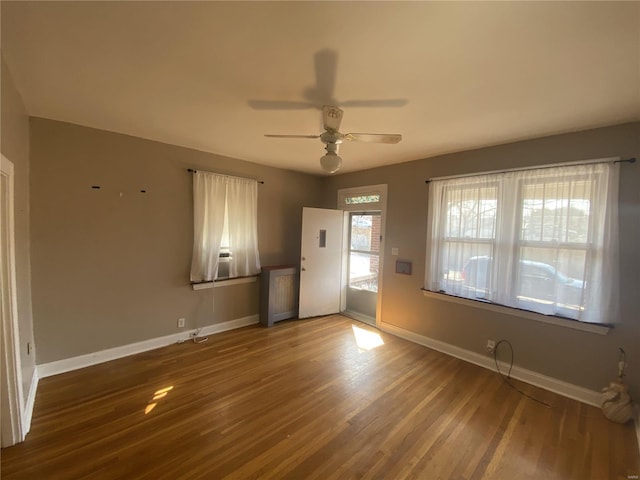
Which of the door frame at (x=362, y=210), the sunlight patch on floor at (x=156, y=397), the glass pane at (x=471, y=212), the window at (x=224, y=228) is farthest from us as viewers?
the door frame at (x=362, y=210)

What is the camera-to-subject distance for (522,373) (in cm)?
275

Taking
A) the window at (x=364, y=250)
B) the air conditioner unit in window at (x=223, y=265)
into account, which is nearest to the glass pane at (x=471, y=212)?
the window at (x=364, y=250)

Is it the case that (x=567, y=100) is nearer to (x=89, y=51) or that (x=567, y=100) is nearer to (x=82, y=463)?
(x=89, y=51)

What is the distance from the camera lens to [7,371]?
1704mm

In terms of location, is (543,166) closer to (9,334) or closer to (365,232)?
(365,232)

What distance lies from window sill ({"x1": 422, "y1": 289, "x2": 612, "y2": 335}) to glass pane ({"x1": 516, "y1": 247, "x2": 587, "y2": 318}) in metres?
0.06

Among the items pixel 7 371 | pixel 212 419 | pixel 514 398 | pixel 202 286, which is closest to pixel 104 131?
pixel 202 286

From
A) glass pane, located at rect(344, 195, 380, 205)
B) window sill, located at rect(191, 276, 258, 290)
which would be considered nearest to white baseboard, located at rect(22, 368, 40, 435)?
window sill, located at rect(191, 276, 258, 290)

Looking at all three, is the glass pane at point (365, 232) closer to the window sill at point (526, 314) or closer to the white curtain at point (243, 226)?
the window sill at point (526, 314)

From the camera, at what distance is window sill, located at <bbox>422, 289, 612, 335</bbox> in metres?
2.37

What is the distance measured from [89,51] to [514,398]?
4.16m

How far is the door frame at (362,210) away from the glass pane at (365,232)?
130 millimetres

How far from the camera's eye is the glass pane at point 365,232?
451 cm

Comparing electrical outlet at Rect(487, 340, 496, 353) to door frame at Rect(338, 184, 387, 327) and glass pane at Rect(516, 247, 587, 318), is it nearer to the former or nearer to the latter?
glass pane at Rect(516, 247, 587, 318)
